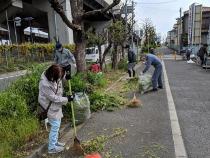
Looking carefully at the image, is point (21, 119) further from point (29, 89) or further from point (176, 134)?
point (176, 134)

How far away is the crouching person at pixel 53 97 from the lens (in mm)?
5160

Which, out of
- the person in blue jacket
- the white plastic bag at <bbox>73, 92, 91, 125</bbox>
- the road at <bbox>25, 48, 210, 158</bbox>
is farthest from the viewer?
the person in blue jacket

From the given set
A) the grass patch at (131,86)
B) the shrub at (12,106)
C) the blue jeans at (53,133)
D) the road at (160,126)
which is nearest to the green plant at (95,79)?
the grass patch at (131,86)

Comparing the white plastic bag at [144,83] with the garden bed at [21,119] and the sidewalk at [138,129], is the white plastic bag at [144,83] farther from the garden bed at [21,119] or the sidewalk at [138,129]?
the garden bed at [21,119]

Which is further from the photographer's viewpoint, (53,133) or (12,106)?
(12,106)

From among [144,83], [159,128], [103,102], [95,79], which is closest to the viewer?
[159,128]

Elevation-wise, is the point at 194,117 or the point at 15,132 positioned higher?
the point at 15,132

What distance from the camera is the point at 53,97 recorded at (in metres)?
5.20

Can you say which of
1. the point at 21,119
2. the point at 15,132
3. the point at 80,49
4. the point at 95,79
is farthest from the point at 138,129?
the point at 95,79

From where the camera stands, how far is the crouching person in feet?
16.9

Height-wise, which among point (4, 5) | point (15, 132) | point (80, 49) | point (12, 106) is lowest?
point (15, 132)

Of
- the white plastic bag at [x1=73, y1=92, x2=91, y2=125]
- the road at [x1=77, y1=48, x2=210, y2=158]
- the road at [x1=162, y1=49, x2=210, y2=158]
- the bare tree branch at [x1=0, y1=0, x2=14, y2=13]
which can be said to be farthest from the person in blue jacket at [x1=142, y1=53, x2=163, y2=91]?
the bare tree branch at [x1=0, y1=0, x2=14, y2=13]

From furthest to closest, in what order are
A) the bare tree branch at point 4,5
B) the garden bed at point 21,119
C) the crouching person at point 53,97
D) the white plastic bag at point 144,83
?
the bare tree branch at point 4,5, the white plastic bag at point 144,83, the garden bed at point 21,119, the crouching person at point 53,97

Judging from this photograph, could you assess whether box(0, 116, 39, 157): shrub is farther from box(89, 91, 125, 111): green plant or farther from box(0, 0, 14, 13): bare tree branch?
box(0, 0, 14, 13): bare tree branch
